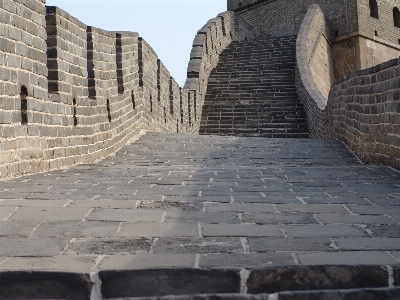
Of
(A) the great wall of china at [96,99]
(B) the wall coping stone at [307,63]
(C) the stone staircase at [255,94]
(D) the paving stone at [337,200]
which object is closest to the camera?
(D) the paving stone at [337,200]

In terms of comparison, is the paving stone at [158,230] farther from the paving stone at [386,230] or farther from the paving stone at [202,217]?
the paving stone at [386,230]

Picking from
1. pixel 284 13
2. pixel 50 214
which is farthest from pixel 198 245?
pixel 284 13

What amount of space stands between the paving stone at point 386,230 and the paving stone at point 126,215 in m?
1.16

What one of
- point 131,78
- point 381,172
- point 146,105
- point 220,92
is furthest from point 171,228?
point 220,92

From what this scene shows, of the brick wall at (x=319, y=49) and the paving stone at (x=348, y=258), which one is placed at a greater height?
the brick wall at (x=319, y=49)

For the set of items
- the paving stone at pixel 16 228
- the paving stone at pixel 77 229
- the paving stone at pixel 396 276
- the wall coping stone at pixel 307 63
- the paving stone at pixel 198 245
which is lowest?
the paving stone at pixel 396 276

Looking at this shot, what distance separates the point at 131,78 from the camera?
8961 millimetres

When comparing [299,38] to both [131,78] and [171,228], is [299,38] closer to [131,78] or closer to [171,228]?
[131,78]

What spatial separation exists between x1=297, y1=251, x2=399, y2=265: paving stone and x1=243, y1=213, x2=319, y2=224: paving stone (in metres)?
0.72

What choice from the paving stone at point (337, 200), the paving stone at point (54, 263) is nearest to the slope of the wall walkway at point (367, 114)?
the paving stone at point (337, 200)

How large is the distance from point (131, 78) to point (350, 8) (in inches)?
574

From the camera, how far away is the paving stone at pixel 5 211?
9.83ft

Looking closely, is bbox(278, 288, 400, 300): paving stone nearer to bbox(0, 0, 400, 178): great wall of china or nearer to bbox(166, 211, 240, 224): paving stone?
bbox(166, 211, 240, 224): paving stone

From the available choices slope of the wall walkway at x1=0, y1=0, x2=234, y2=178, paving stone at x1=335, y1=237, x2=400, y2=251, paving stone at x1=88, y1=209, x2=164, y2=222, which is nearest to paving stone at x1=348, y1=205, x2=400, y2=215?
paving stone at x1=335, y1=237, x2=400, y2=251
